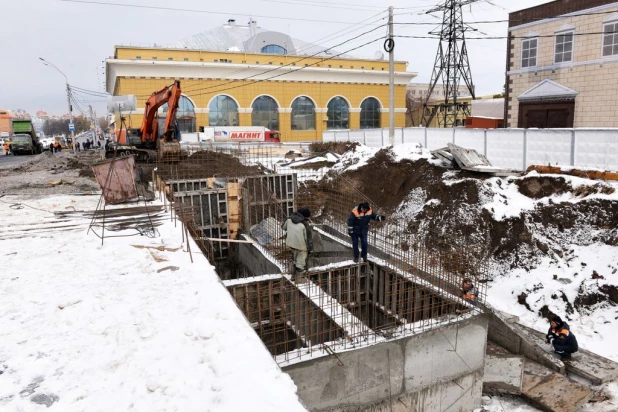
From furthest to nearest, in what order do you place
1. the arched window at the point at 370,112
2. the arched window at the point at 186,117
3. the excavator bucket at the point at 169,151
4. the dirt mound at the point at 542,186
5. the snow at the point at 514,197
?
the arched window at the point at 370,112, the arched window at the point at 186,117, the excavator bucket at the point at 169,151, the dirt mound at the point at 542,186, the snow at the point at 514,197

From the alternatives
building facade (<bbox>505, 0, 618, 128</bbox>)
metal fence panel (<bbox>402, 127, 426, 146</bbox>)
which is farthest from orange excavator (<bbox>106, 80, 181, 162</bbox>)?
building facade (<bbox>505, 0, 618, 128</bbox>)

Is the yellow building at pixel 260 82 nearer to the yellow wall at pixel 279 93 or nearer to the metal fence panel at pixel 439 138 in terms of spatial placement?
the yellow wall at pixel 279 93

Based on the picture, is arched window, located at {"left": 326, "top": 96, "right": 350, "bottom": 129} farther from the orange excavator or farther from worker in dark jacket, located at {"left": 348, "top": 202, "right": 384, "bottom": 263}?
worker in dark jacket, located at {"left": 348, "top": 202, "right": 384, "bottom": 263}

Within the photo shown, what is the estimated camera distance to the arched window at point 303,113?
37625 mm

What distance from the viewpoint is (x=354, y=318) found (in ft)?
22.3

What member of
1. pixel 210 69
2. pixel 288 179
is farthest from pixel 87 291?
pixel 210 69

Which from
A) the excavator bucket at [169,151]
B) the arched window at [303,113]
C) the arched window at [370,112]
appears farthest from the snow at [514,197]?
→ the arched window at [370,112]

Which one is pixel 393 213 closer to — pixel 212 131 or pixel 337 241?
pixel 337 241

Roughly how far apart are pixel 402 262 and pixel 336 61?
33494mm

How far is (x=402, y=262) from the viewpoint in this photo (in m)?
8.99

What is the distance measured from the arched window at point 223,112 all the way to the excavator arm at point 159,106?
647 inches

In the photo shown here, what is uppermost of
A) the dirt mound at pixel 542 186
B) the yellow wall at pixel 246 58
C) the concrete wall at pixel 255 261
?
the yellow wall at pixel 246 58

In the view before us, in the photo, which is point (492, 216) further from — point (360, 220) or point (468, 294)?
point (360, 220)

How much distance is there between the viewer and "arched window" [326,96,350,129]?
3894cm
